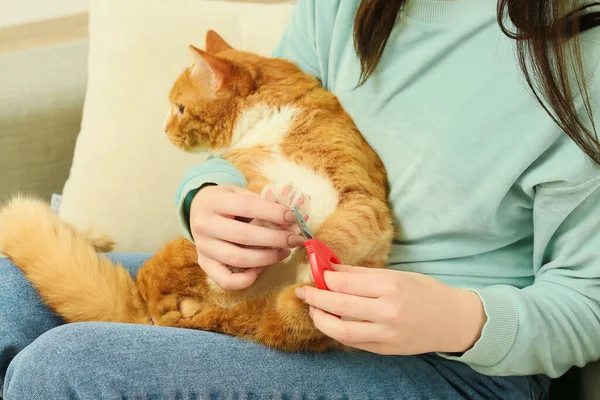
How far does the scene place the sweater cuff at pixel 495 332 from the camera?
26.5 inches

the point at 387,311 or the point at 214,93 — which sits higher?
the point at 214,93

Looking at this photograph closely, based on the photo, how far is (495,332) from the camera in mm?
675

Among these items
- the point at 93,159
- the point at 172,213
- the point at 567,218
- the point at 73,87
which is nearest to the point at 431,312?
the point at 567,218

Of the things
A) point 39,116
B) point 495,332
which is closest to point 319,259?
point 495,332

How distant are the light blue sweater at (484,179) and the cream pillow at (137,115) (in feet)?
1.46

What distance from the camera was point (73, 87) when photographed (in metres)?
1.54

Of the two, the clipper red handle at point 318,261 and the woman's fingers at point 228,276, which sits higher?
the clipper red handle at point 318,261

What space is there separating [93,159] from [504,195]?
96 cm

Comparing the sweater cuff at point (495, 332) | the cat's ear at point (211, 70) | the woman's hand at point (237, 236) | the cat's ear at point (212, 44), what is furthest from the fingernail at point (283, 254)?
the cat's ear at point (212, 44)

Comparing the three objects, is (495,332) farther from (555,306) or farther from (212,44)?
(212,44)

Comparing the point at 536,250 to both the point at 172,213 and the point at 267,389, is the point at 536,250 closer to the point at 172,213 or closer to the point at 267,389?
the point at 267,389

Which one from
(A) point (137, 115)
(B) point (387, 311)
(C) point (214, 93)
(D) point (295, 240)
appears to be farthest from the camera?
(A) point (137, 115)

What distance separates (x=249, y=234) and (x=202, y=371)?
17 centimetres

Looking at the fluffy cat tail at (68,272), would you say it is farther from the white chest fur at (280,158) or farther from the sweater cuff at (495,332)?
the sweater cuff at (495,332)
